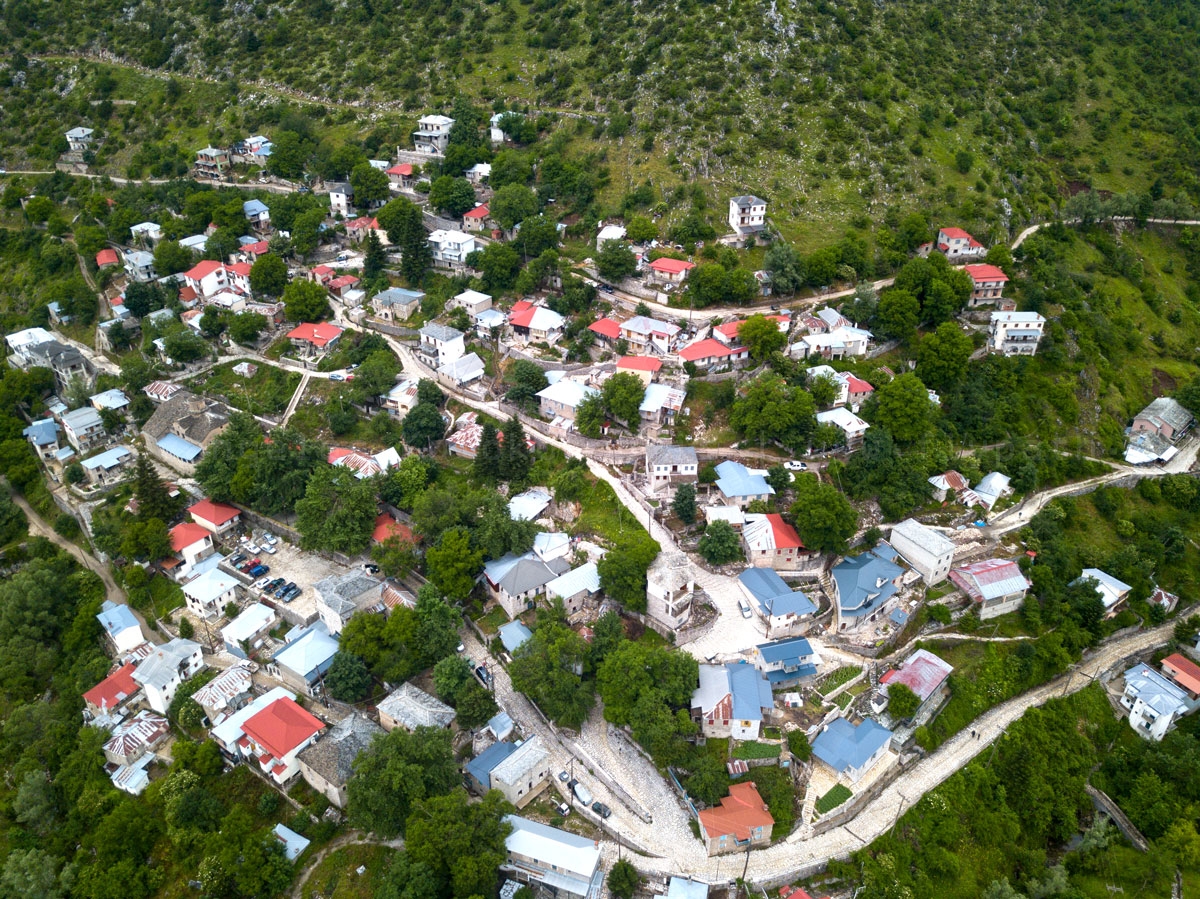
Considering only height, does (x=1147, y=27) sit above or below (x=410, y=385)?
above

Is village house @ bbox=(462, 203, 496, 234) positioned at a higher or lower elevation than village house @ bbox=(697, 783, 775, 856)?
higher

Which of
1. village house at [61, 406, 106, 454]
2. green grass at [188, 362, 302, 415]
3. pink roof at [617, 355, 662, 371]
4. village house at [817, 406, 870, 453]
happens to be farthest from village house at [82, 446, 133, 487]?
village house at [817, 406, 870, 453]

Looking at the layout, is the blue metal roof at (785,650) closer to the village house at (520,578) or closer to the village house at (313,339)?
the village house at (520,578)

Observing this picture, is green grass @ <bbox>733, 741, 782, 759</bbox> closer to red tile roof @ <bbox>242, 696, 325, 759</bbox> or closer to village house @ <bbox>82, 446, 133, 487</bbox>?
red tile roof @ <bbox>242, 696, 325, 759</bbox>

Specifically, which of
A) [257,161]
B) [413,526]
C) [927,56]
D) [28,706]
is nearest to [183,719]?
[28,706]

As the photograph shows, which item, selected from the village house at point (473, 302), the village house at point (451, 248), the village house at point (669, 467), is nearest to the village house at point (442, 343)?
the village house at point (473, 302)

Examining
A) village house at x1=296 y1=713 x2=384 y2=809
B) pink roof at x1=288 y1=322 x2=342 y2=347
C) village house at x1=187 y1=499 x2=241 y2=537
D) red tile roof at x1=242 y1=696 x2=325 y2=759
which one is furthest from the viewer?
pink roof at x1=288 y1=322 x2=342 y2=347

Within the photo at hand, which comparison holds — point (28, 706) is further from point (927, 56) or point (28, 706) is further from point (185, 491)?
point (927, 56)
